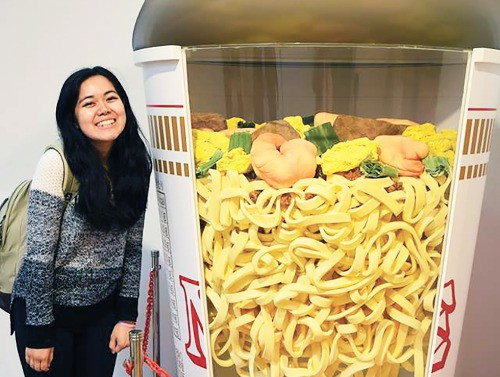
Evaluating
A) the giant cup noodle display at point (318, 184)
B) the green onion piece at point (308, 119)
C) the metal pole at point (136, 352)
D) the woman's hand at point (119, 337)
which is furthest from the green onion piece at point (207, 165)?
the woman's hand at point (119, 337)

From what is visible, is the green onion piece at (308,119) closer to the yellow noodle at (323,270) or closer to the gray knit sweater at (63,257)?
the yellow noodle at (323,270)

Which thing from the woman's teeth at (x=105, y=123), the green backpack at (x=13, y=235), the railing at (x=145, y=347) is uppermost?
the woman's teeth at (x=105, y=123)

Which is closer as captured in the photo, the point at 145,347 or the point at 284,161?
the point at 284,161

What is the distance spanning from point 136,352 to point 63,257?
0.80ft

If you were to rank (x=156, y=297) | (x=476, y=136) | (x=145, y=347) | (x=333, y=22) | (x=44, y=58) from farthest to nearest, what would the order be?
(x=44, y=58)
(x=156, y=297)
(x=145, y=347)
(x=476, y=136)
(x=333, y=22)

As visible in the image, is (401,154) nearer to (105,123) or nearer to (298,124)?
(298,124)

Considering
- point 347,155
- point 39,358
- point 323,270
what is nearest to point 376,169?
point 347,155

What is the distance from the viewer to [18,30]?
1.30 m

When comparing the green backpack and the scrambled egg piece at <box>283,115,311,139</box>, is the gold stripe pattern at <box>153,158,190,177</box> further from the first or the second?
the green backpack

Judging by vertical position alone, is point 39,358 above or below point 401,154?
below

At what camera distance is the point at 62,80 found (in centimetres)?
133

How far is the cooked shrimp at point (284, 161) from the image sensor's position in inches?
28.9

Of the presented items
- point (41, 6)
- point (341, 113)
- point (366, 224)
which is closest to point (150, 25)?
point (341, 113)

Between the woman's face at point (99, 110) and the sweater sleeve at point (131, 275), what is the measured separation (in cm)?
19
